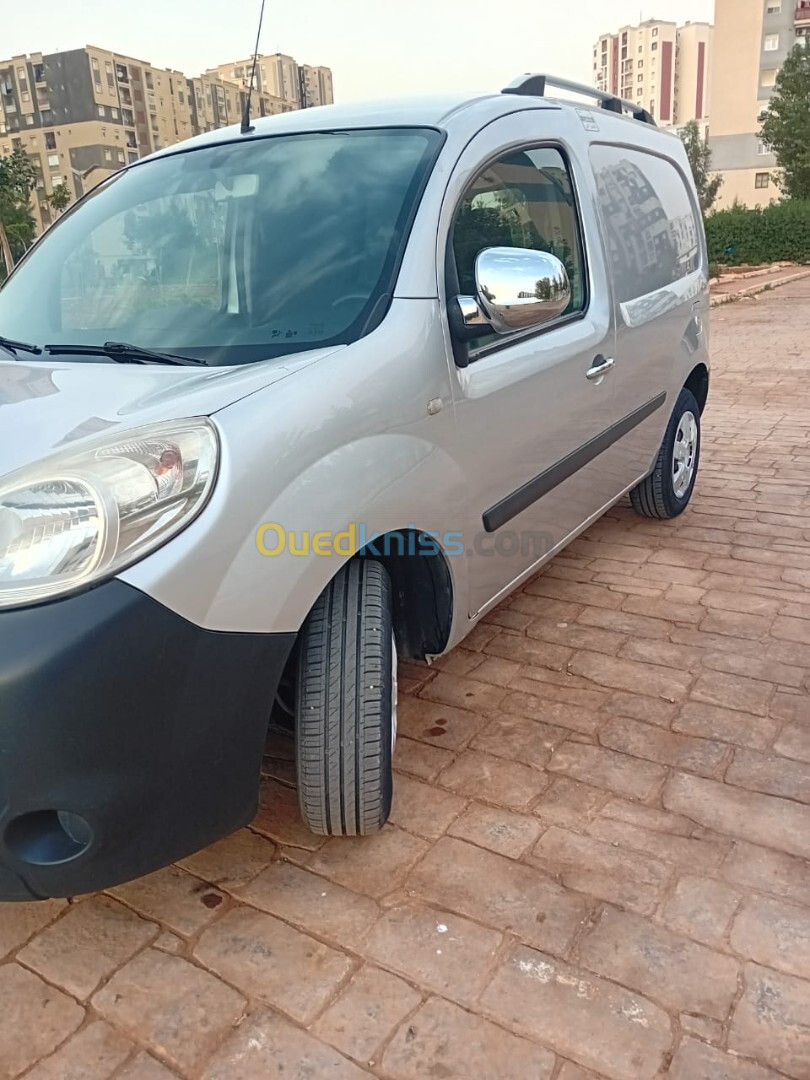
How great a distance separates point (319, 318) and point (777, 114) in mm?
37318

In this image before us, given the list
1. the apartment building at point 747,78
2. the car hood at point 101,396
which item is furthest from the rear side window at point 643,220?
the apartment building at point 747,78

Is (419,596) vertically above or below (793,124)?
below

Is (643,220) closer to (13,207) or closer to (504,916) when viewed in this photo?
(504,916)

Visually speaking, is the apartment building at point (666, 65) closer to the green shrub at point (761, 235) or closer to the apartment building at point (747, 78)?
the apartment building at point (747, 78)

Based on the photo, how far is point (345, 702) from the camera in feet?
6.70

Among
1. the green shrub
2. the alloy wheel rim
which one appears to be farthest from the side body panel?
the green shrub

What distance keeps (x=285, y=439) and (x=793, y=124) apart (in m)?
36.9

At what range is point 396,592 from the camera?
250 cm

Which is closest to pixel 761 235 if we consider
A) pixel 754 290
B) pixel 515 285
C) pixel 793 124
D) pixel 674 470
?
pixel 793 124

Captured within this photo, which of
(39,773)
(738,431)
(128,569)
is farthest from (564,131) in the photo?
(738,431)

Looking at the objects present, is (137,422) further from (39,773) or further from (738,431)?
Result: (738,431)

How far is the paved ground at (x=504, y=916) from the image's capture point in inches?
66.9

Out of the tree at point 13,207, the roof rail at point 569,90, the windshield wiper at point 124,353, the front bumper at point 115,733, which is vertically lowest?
the front bumper at point 115,733

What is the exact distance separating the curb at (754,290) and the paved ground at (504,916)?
1402 cm
